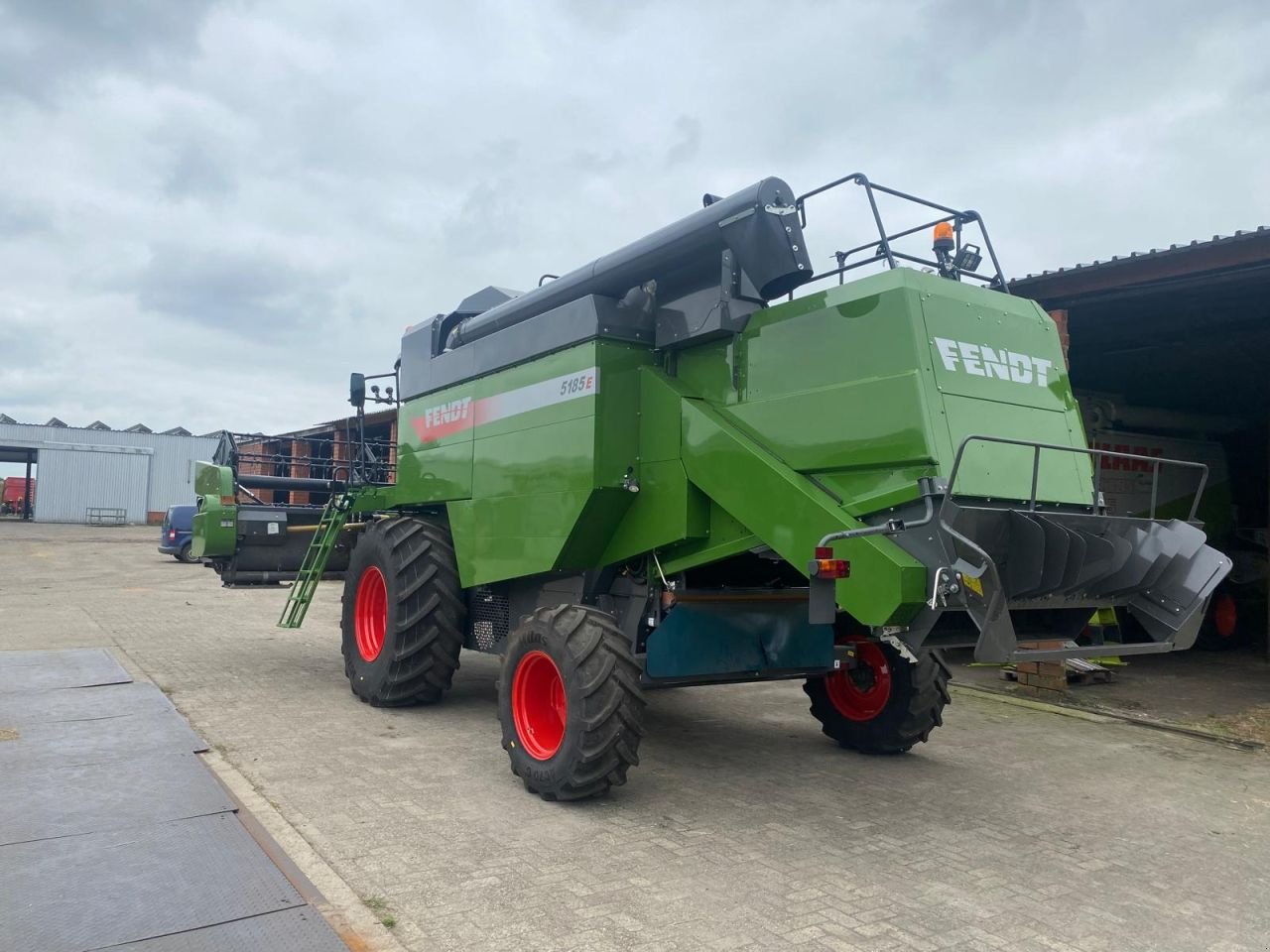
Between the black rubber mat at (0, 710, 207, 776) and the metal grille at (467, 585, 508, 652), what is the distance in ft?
6.08

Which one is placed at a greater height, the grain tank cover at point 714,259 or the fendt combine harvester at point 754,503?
the grain tank cover at point 714,259

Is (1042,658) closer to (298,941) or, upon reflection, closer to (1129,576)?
(1129,576)

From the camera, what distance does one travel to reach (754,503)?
4.59 metres

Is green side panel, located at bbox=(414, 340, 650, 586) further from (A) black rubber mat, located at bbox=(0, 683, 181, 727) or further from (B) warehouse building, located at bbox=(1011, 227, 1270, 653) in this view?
(B) warehouse building, located at bbox=(1011, 227, 1270, 653)

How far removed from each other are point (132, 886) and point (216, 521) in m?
5.52

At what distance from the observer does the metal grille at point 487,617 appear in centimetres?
648

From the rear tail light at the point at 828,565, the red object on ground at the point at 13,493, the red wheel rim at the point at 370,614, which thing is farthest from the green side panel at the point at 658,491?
the red object on ground at the point at 13,493

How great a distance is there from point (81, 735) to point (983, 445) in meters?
5.50

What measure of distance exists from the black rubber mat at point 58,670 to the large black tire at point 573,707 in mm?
4155

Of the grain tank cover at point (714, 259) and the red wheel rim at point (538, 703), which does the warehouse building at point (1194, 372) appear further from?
the red wheel rim at point (538, 703)

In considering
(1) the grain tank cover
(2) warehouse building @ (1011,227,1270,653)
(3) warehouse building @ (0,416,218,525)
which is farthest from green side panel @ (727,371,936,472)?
(3) warehouse building @ (0,416,218,525)

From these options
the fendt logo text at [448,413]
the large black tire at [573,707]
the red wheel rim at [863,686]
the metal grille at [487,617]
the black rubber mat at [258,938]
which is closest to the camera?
the black rubber mat at [258,938]

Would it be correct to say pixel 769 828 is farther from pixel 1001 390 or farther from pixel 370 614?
pixel 370 614

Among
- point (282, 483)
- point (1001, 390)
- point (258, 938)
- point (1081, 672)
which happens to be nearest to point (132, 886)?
point (258, 938)
